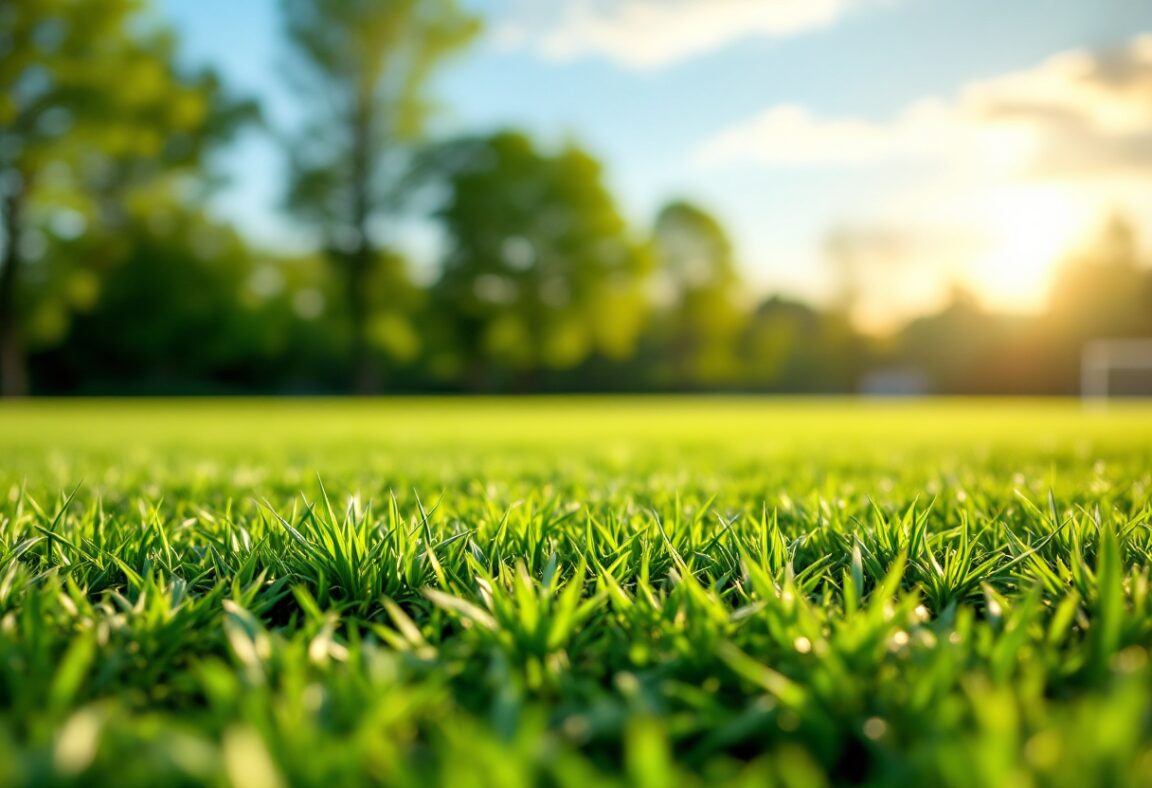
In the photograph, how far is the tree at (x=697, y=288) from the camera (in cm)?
4300

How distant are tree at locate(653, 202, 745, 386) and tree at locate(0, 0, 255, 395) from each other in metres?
25.4

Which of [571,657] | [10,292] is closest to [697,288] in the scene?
[10,292]

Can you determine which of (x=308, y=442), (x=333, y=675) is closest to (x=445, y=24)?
(x=308, y=442)

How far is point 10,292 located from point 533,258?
20202mm

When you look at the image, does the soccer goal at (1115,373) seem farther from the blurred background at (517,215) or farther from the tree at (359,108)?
the tree at (359,108)

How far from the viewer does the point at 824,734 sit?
2.78 feet

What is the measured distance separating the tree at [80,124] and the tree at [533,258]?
11076 millimetres

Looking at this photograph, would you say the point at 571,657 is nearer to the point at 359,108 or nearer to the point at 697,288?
the point at 359,108

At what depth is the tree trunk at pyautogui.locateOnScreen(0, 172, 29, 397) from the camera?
2281 centimetres

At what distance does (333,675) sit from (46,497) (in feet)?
7.79

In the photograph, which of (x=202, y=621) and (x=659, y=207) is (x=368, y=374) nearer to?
(x=659, y=207)

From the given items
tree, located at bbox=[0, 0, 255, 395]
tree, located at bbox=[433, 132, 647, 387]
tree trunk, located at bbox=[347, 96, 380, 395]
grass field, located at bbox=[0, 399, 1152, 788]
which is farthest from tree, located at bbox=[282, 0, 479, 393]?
grass field, located at bbox=[0, 399, 1152, 788]

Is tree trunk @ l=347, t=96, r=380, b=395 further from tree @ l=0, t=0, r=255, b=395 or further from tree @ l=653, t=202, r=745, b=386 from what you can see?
tree @ l=653, t=202, r=745, b=386

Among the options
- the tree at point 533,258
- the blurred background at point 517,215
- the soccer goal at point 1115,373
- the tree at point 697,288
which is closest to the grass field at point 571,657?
the blurred background at point 517,215
